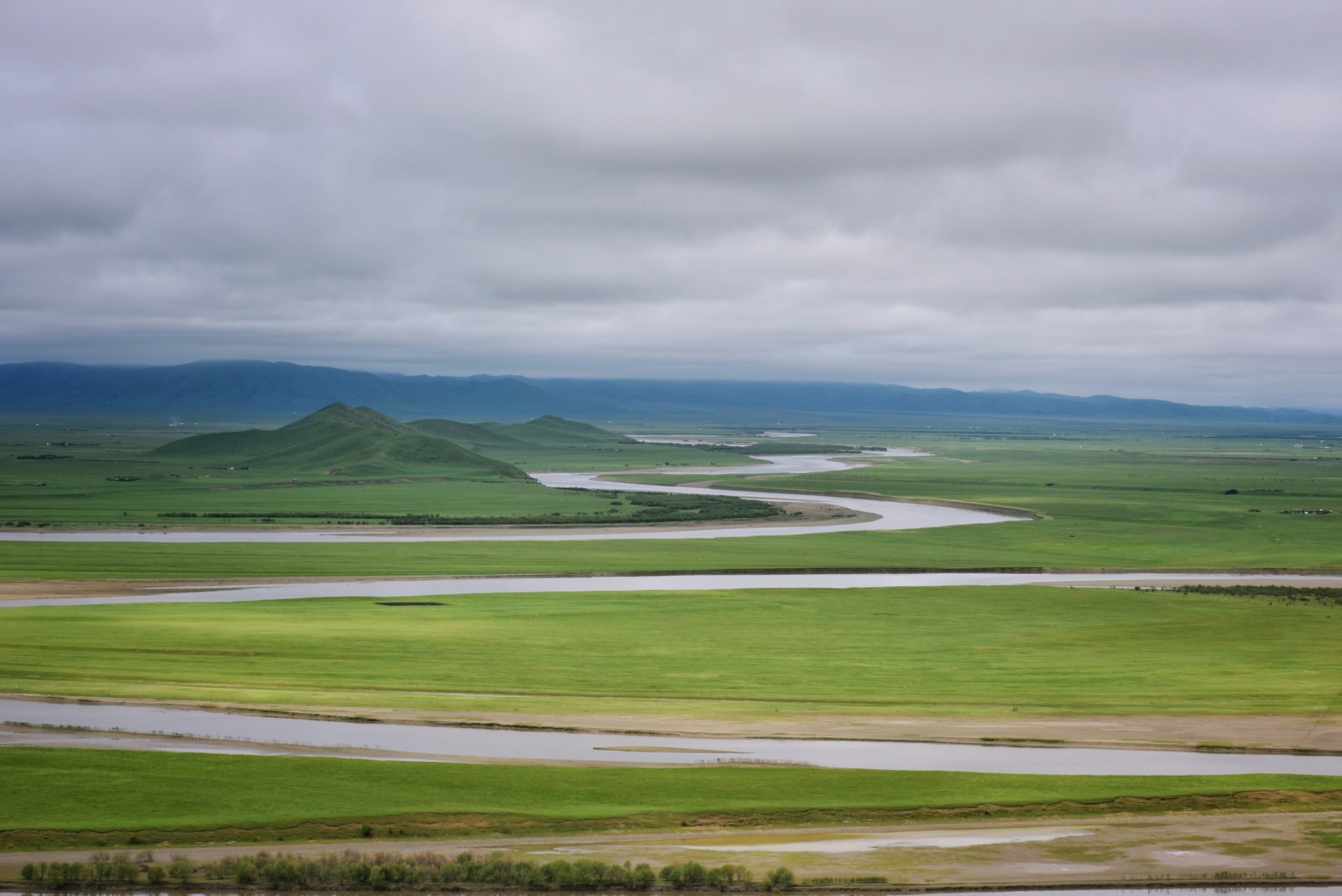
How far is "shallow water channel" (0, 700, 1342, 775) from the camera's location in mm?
29406

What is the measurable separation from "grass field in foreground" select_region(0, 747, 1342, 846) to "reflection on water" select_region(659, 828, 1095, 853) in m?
1.34

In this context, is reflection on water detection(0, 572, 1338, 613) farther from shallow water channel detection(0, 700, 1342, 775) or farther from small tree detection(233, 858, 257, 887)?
small tree detection(233, 858, 257, 887)

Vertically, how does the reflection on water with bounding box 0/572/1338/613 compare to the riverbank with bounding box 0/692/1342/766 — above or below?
below

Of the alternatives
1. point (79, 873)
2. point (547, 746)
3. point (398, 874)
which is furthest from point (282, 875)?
point (547, 746)

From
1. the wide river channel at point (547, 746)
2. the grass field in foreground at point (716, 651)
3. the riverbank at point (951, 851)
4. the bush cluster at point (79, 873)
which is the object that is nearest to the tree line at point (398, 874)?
the bush cluster at point (79, 873)

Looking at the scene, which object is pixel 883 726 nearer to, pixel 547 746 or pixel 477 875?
pixel 547 746

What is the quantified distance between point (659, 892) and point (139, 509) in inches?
4092

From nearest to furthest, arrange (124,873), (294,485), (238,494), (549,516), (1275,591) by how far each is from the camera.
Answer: (124,873)
(1275,591)
(549,516)
(238,494)
(294,485)

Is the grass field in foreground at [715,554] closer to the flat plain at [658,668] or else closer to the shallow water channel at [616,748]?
the flat plain at [658,668]

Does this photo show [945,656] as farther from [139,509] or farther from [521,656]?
[139,509]

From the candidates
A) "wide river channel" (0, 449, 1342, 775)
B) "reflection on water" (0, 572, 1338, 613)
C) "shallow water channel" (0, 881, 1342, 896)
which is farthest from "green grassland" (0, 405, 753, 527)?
"shallow water channel" (0, 881, 1342, 896)

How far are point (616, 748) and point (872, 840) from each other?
945 cm

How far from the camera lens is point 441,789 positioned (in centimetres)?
2623

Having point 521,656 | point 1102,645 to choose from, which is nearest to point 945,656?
point 1102,645
